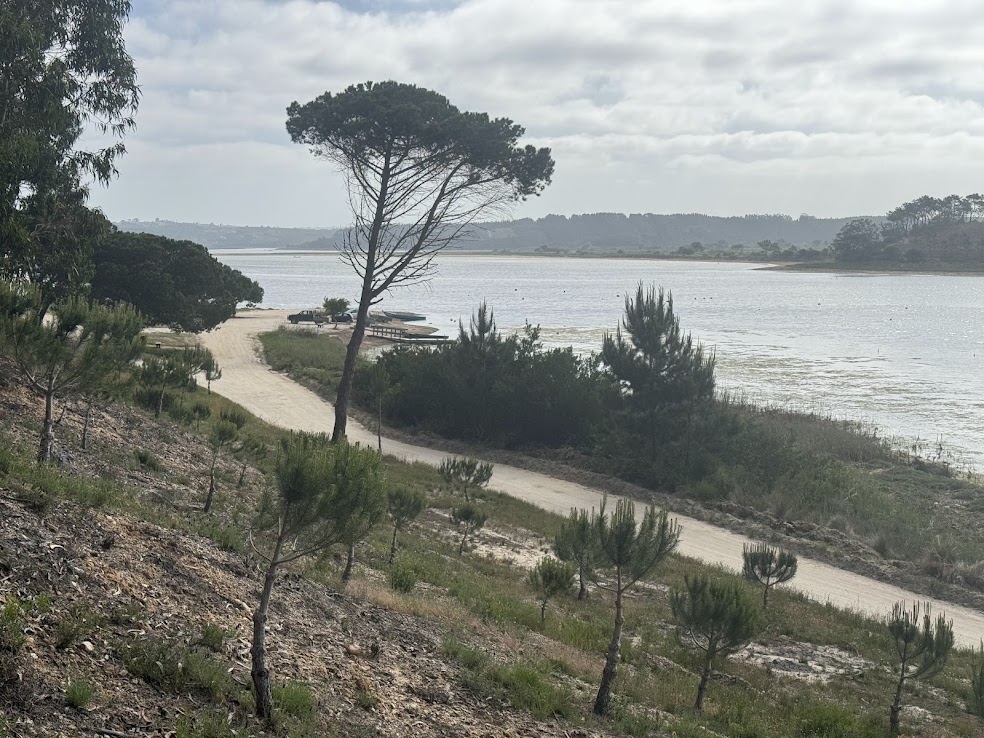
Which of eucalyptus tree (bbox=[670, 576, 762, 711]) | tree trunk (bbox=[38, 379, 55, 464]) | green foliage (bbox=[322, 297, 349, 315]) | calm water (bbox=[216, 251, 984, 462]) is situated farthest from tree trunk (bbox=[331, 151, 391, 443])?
green foliage (bbox=[322, 297, 349, 315])

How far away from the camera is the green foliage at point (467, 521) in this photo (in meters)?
18.4

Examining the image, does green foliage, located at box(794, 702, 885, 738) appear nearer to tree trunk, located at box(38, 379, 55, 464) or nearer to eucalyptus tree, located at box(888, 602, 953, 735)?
eucalyptus tree, located at box(888, 602, 953, 735)

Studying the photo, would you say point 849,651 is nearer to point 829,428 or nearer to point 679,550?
point 679,550

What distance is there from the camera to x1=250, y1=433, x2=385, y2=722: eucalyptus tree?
7.79m

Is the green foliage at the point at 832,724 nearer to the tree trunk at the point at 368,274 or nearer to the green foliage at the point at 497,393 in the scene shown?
the tree trunk at the point at 368,274

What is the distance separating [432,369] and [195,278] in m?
17.5

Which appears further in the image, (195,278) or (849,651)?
(195,278)

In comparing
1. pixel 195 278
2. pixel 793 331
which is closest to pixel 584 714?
pixel 195 278

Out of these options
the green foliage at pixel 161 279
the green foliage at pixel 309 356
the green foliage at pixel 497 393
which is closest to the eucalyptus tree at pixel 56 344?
the green foliage at pixel 497 393

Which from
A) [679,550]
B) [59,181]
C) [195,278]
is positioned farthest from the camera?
[195,278]

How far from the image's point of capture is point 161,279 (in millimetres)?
41938

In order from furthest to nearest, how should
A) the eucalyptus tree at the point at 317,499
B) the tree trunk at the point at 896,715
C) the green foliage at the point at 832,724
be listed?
1. the tree trunk at the point at 896,715
2. the green foliage at the point at 832,724
3. the eucalyptus tree at the point at 317,499

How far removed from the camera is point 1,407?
1569 cm

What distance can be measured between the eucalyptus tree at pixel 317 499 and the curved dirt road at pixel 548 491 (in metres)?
13.5
